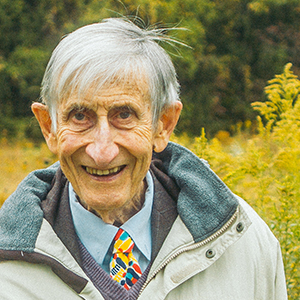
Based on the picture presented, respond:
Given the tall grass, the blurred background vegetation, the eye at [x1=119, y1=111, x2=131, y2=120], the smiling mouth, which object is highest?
the eye at [x1=119, y1=111, x2=131, y2=120]

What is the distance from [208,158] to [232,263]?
107 centimetres

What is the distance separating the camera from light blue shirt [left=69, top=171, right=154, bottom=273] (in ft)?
6.18

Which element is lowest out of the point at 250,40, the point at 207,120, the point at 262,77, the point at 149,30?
the point at 207,120

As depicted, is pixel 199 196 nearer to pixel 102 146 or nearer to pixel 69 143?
pixel 102 146

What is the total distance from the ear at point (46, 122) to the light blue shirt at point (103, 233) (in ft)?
0.81

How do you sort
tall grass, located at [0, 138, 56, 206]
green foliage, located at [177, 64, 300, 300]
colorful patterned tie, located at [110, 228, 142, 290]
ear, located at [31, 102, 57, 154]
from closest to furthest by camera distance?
colorful patterned tie, located at [110, 228, 142, 290] < ear, located at [31, 102, 57, 154] < green foliage, located at [177, 64, 300, 300] < tall grass, located at [0, 138, 56, 206]

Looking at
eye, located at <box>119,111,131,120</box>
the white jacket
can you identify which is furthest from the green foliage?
eye, located at <box>119,111,131,120</box>

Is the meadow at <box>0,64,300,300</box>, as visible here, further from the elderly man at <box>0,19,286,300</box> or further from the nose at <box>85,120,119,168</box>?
the nose at <box>85,120,119,168</box>

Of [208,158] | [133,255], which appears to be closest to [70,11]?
[208,158]

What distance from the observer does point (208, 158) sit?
2.85 m

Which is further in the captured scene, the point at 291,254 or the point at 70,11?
the point at 70,11

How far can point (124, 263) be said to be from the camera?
1.86 meters

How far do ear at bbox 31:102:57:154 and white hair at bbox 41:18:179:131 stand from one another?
5cm

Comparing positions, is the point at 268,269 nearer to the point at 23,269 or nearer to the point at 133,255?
the point at 133,255
